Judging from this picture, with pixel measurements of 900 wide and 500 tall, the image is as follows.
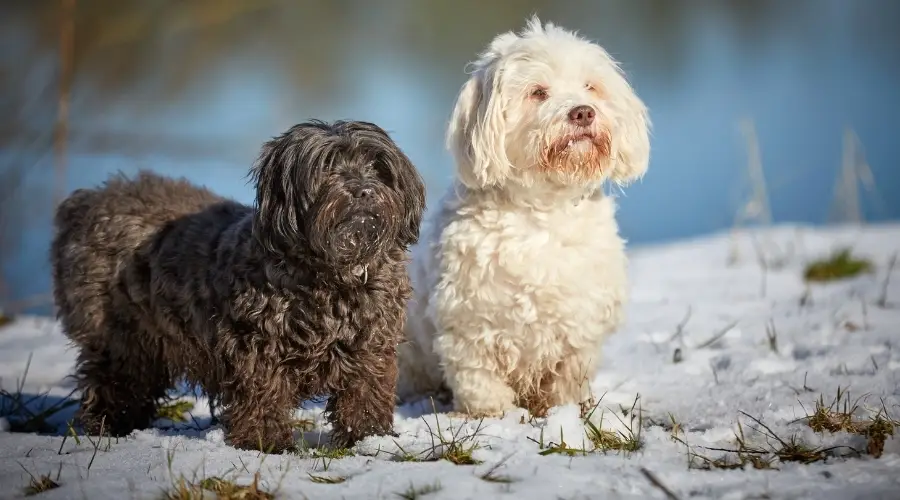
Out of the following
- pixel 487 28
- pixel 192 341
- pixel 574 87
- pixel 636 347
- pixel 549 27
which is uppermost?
pixel 487 28

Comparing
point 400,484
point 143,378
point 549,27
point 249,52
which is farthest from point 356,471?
point 249,52

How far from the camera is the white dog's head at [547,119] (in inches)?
165

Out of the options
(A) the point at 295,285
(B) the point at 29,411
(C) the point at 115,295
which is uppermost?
(C) the point at 115,295

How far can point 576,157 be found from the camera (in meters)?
4.18

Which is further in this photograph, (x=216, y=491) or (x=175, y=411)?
(x=175, y=411)

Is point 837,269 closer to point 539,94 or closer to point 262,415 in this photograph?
point 539,94

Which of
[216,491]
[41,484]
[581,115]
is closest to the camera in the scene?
[216,491]

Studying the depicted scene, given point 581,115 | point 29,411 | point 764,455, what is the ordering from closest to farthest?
1. point 764,455
2. point 581,115
3. point 29,411

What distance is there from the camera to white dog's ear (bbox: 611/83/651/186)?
4.40m

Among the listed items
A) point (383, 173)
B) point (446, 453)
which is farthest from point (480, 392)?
point (383, 173)

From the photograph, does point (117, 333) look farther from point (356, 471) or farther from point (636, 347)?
point (636, 347)

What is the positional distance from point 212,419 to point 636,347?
9.27ft

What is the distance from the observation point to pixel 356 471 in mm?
3203

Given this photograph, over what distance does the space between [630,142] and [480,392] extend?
148 centimetres
